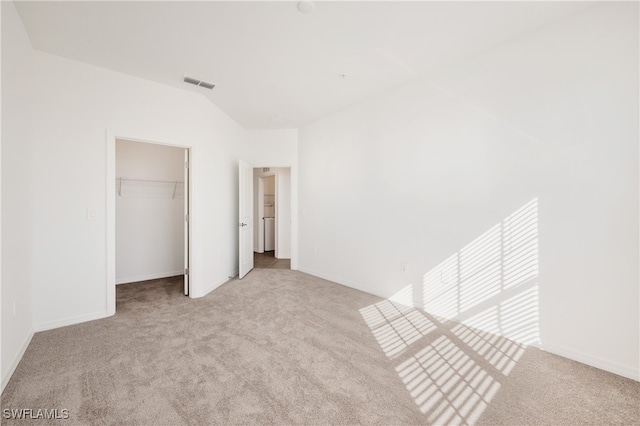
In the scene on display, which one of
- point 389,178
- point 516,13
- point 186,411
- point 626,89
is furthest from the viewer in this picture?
point 389,178

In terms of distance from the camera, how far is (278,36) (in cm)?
243

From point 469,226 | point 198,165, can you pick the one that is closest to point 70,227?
point 198,165

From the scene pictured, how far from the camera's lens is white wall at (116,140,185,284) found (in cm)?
428

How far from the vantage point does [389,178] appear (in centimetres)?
365

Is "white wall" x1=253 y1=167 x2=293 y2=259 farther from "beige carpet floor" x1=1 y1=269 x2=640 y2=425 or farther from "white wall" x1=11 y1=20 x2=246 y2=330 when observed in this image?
"beige carpet floor" x1=1 y1=269 x2=640 y2=425

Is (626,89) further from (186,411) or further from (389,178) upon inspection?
(186,411)

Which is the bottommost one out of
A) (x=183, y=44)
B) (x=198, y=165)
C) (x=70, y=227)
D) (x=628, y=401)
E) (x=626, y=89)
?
(x=628, y=401)

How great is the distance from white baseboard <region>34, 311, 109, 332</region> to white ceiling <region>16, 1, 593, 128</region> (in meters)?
2.62

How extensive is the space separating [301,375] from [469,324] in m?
1.88

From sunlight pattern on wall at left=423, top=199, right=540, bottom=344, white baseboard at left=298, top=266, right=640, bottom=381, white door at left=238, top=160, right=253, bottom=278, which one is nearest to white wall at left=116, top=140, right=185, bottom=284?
white door at left=238, top=160, right=253, bottom=278

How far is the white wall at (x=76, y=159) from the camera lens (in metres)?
2.63

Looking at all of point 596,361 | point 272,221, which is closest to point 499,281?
point 596,361

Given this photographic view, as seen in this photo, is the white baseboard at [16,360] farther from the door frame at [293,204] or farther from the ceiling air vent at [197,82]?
the door frame at [293,204]

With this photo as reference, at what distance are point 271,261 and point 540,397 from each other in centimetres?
487
